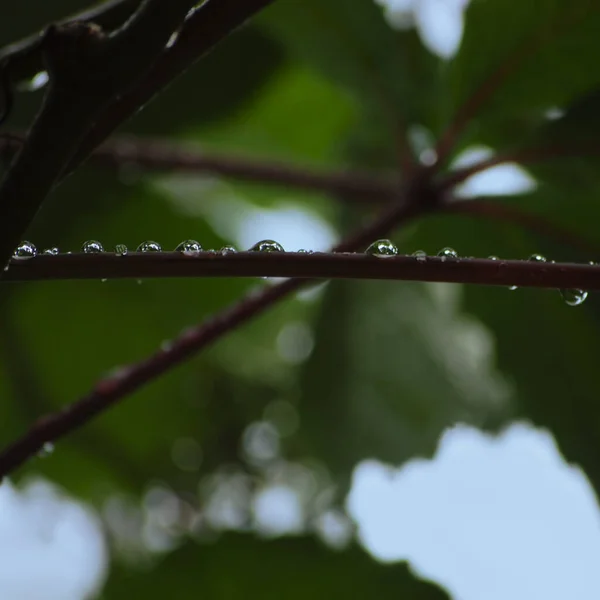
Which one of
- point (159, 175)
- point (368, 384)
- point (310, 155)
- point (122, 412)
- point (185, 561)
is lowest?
point (185, 561)

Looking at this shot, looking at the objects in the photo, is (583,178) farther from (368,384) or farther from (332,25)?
(368,384)

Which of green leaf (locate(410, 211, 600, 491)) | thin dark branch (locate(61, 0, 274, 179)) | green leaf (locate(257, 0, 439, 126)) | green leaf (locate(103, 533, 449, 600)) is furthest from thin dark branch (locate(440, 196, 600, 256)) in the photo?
thin dark branch (locate(61, 0, 274, 179))

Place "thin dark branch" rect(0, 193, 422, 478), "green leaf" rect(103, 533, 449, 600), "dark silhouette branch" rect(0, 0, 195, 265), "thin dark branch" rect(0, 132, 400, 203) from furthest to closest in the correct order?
"thin dark branch" rect(0, 132, 400, 203) → "green leaf" rect(103, 533, 449, 600) → "thin dark branch" rect(0, 193, 422, 478) → "dark silhouette branch" rect(0, 0, 195, 265)

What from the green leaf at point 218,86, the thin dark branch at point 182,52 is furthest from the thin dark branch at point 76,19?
the green leaf at point 218,86

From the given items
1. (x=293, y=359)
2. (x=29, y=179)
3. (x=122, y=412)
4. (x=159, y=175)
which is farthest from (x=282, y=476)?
(x=29, y=179)

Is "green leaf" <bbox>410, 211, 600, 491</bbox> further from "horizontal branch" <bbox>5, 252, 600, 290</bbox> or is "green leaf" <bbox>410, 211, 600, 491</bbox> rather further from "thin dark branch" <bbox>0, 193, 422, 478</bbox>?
"horizontal branch" <bbox>5, 252, 600, 290</bbox>
